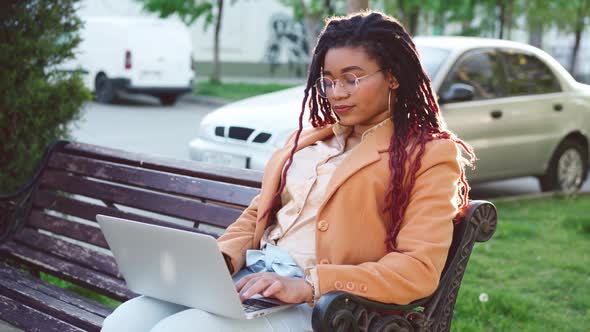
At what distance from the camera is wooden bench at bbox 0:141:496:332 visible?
2.99 meters

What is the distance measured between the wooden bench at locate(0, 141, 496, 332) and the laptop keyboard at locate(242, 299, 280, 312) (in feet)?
0.60

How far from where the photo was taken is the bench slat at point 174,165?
4.06 m

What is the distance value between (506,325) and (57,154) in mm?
2582

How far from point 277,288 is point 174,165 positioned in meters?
1.82

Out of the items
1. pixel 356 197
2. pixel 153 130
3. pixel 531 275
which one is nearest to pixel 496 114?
pixel 531 275

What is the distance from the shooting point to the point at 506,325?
478cm

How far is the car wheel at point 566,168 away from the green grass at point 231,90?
12907 millimetres

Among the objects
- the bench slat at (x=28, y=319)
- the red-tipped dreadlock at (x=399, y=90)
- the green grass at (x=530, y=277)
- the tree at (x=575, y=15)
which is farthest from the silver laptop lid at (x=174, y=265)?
the tree at (x=575, y=15)

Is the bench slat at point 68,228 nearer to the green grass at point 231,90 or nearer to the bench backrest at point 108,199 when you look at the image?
the bench backrest at point 108,199

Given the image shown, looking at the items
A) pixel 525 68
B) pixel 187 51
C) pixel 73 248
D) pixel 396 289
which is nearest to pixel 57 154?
pixel 73 248

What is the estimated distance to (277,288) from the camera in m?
2.74

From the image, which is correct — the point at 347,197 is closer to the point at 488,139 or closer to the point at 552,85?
the point at 488,139

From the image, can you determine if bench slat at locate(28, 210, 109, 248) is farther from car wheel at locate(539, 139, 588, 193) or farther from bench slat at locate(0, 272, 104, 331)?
car wheel at locate(539, 139, 588, 193)

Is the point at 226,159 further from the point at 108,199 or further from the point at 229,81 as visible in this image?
the point at 229,81
